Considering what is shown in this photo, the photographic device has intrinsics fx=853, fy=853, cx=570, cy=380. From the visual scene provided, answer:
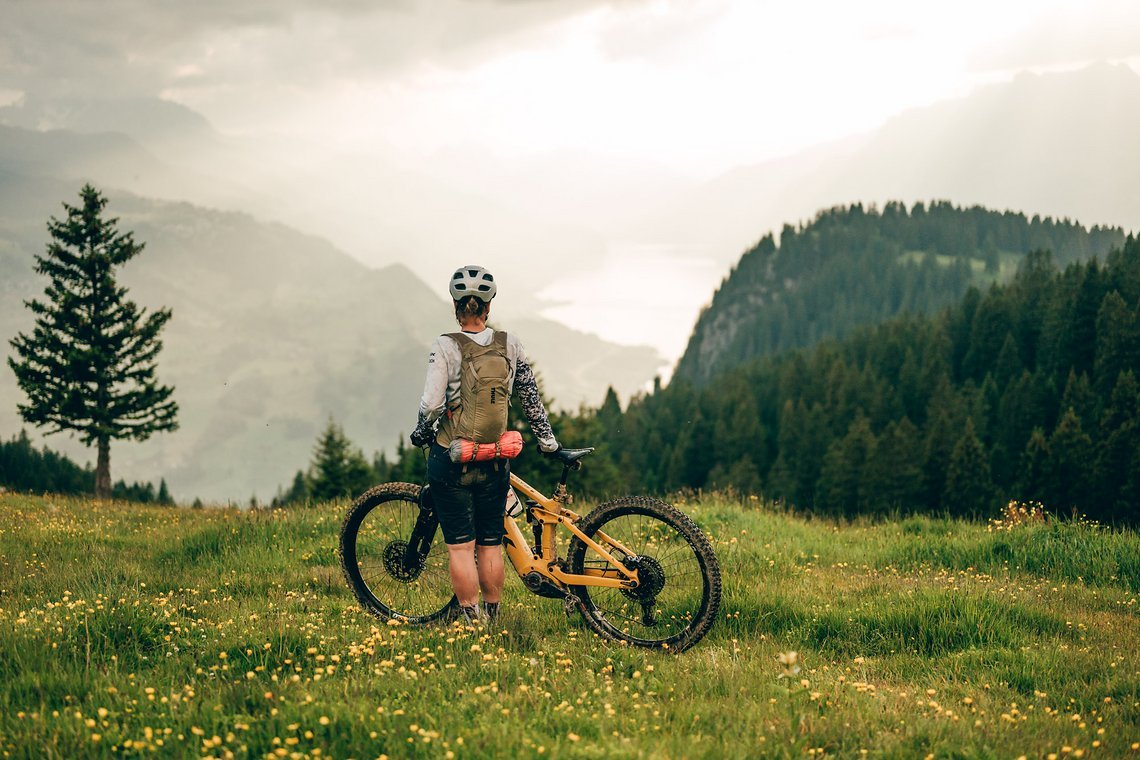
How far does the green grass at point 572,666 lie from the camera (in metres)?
4.63

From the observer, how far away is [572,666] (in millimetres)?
6152

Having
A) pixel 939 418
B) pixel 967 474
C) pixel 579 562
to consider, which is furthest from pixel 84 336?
pixel 939 418

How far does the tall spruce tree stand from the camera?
139 feet

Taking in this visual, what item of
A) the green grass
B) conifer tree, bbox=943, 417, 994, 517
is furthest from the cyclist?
conifer tree, bbox=943, 417, 994, 517

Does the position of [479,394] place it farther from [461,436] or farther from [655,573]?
[655,573]

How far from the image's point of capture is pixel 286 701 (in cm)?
488

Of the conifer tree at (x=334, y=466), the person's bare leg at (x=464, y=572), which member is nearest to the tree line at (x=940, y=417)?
the conifer tree at (x=334, y=466)

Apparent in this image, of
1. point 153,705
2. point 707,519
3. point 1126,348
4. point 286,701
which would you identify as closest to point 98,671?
point 153,705

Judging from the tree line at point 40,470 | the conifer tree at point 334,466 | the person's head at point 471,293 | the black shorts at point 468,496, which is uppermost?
the person's head at point 471,293

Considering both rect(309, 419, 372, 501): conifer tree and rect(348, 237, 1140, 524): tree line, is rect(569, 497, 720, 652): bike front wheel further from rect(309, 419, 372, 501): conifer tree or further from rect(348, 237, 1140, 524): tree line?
rect(309, 419, 372, 501): conifer tree

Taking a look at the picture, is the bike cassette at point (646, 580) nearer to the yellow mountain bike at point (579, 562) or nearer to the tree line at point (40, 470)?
the yellow mountain bike at point (579, 562)

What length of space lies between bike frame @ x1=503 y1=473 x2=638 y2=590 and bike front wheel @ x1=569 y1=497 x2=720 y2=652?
0.03 metres

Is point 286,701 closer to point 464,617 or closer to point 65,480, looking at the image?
point 464,617

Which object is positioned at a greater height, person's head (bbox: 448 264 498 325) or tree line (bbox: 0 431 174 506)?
person's head (bbox: 448 264 498 325)
